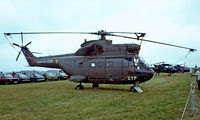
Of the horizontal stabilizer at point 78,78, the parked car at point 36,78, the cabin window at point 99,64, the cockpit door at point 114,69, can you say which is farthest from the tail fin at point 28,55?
the parked car at point 36,78

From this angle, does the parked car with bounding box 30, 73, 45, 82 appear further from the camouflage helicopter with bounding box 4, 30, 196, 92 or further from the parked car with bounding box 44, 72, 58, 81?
the camouflage helicopter with bounding box 4, 30, 196, 92

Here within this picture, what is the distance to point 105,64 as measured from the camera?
42.1ft

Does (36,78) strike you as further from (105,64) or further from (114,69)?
(114,69)

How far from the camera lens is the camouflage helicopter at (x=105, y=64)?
12137mm

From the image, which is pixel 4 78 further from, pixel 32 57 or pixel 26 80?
pixel 32 57

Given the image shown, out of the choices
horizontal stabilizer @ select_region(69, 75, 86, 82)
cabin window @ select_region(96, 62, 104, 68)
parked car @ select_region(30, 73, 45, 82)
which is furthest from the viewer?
parked car @ select_region(30, 73, 45, 82)

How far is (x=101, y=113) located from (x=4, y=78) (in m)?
18.9

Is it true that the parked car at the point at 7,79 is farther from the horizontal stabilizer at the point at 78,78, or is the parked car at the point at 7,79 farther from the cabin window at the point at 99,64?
the cabin window at the point at 99,64

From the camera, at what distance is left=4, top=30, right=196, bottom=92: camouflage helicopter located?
12.1 meters

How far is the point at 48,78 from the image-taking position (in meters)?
27.4

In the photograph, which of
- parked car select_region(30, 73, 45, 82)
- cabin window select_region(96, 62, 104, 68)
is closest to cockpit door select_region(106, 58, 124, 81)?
cabin window select_region(96, 62, 104, 68)

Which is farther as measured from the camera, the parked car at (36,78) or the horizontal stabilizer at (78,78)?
the parked car at (36,78)

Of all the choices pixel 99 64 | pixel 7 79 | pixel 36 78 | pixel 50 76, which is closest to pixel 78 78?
pixel 99 64

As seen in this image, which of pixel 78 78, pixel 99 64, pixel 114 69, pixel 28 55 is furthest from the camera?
pixel 28 55
